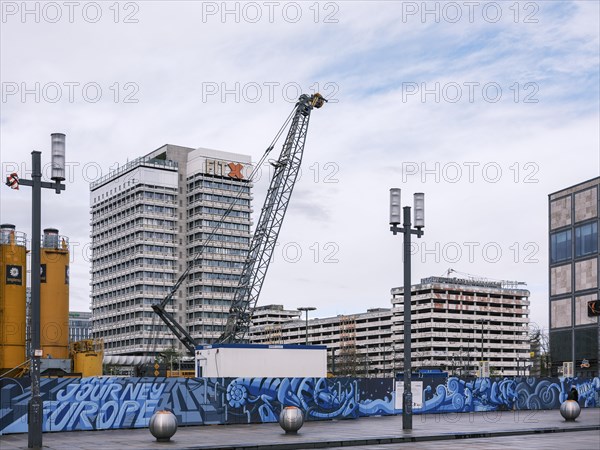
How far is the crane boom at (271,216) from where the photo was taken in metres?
82.4

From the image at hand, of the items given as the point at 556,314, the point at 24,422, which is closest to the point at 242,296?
the point at 556,314

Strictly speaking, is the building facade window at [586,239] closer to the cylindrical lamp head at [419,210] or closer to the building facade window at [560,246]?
the building facade window at [560,246]

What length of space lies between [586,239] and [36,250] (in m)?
64.0

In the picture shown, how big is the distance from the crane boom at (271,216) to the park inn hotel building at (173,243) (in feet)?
309

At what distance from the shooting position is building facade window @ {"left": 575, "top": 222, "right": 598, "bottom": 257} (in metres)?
77.6

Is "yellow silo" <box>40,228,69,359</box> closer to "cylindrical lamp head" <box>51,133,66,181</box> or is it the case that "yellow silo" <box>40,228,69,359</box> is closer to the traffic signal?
"cylindrical lamp head" <box>51,133,66,181</box>

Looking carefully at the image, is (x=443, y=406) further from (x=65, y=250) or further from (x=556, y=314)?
(x=556, y=314)

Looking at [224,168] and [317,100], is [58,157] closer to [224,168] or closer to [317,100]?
[317,100]

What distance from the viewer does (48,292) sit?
45594 millimetres

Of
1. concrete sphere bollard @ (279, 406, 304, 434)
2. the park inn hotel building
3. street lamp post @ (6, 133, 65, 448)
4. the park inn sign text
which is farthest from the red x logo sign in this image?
street lamp post @ (6, 133, 65, 448)

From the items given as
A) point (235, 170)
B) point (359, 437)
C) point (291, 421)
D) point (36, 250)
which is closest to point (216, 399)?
point (291, 421)

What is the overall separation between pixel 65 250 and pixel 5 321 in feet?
19.7

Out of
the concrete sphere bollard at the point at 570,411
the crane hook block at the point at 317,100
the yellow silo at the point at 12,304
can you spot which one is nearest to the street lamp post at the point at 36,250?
the yellow silo at the point at 12,304

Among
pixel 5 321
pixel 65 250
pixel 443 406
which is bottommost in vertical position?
pixel 443 406
